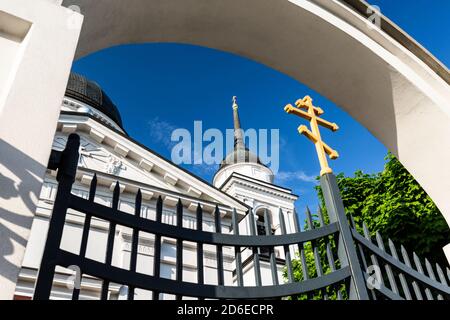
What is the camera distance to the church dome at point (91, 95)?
85.4 ft

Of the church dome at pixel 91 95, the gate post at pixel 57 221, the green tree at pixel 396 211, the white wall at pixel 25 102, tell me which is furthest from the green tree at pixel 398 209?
the church dome at pixel 91 95

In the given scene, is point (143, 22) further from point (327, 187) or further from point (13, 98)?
point (327, 187)

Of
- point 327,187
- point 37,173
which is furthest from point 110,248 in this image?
point 327,187

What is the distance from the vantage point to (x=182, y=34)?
3186 millimetres

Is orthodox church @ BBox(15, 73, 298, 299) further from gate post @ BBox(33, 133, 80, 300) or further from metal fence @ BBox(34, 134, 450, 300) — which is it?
gate post @ BBox(33, 133, 80, 300)

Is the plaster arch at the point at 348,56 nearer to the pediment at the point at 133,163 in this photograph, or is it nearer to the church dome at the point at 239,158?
the pediment at the point at 133,163

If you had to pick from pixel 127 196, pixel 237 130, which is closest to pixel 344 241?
pixel 127 196

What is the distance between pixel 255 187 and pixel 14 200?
25146 millimetres

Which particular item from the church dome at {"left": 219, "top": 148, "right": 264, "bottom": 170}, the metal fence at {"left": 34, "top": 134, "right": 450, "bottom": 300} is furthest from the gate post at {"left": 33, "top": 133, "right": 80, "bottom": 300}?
the church dome at {"left": 219, "top": 148, "right": 264, "bottom": 170}

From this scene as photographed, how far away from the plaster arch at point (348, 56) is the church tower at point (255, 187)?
18.9 m

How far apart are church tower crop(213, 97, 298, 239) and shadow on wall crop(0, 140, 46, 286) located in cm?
2074

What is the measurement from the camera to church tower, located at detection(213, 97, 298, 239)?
25.9 metres

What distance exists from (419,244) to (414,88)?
24.6ft
